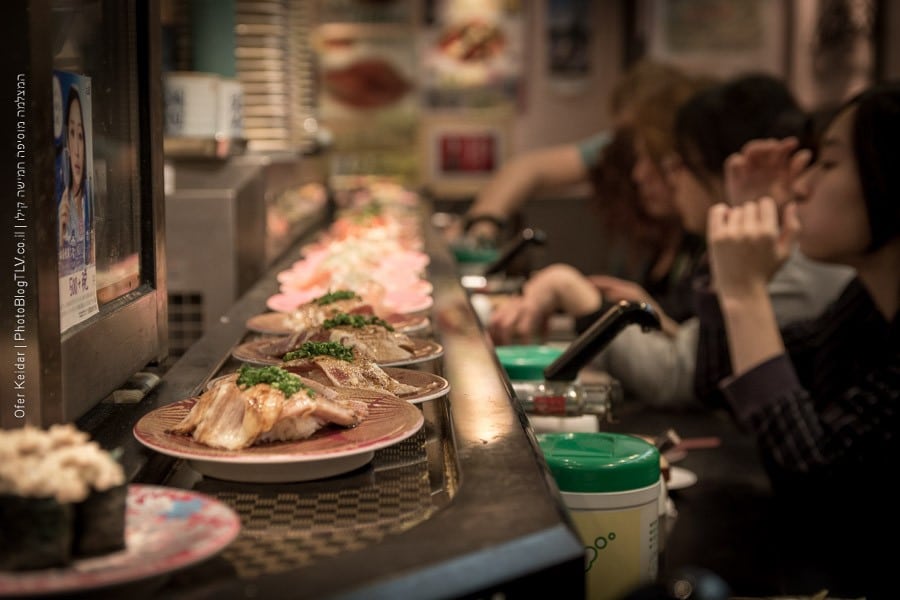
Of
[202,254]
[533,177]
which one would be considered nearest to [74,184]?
[202,254]

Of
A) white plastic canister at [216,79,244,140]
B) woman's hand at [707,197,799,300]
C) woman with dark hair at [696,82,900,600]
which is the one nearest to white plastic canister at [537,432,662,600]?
woman with dark hair at [696,82,900,600]

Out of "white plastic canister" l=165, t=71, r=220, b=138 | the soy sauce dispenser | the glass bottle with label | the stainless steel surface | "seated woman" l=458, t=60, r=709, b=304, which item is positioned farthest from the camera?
"seated woman" l=458, t=60, r=709, b=304

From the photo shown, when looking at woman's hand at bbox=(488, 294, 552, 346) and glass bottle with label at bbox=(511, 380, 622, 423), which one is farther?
woman's hand at bbox=(488, 294, 552, 346)

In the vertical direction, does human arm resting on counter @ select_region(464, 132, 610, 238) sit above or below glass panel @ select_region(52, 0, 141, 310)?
below

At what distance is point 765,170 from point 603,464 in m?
1.99

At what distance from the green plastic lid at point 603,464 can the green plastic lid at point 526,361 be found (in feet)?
1.80

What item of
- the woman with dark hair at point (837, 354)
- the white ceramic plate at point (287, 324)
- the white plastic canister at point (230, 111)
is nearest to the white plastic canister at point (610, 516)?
the white ceramic plate at point (287, 324)

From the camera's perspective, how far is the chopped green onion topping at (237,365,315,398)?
111cm

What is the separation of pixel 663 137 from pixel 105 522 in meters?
3.79

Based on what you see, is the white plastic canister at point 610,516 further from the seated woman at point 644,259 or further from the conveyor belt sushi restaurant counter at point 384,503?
the seated woman at point 644,259

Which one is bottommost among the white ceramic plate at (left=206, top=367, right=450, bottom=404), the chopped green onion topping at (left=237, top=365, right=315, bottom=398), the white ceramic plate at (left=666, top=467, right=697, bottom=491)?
the white ceramic plate at (left=666, top=467, right=697, bottom=491)

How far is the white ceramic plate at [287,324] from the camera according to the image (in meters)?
1.86

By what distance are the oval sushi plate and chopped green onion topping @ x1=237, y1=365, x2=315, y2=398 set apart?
0.20 meters

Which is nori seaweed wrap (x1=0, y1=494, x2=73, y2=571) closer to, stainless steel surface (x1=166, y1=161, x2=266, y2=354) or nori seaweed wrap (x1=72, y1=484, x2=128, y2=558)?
nori seaweed wrap (x1=72, y1=484, x2=128, y2=558)
